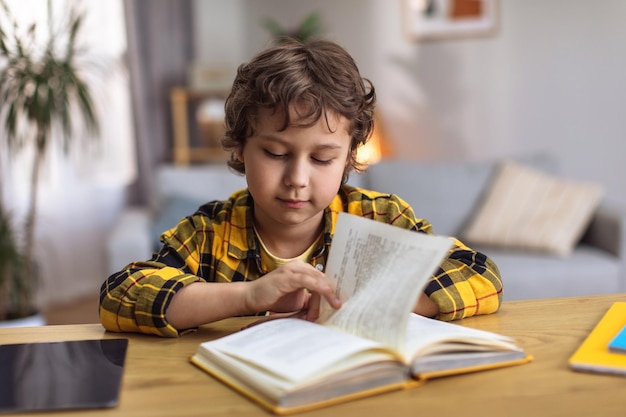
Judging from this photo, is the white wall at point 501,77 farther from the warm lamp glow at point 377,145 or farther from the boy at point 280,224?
the boy at point 280,224

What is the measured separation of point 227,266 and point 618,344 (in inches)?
25.3

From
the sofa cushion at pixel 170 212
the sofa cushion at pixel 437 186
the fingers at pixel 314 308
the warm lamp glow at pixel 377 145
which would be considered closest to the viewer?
the fingers at pixel 314 308

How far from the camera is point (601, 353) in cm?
92

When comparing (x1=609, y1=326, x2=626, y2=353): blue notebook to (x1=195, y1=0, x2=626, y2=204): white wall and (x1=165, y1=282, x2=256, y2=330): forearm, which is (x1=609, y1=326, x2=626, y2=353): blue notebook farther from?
(x1=195, y1=0, x2=626, y2=204): white wall

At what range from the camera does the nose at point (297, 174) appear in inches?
45.1

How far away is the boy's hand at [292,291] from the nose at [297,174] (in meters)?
0.16

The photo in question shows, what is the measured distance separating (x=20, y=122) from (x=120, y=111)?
73 cm

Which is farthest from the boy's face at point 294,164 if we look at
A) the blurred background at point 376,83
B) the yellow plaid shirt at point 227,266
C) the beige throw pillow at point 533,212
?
the blurred background at point 376,83

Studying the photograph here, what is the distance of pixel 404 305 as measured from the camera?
85 centimetres

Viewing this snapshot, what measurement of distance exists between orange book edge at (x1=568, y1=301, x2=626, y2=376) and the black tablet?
1.67 feet

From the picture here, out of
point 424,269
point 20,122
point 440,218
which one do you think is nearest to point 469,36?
point 440,218

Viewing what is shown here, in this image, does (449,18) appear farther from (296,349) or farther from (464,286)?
(296,349)

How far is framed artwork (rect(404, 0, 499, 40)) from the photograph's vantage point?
168 inches

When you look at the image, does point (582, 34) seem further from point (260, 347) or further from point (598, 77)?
point (260, 347)
